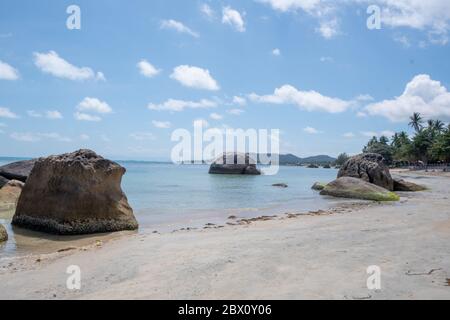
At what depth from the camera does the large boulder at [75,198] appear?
11.8 m

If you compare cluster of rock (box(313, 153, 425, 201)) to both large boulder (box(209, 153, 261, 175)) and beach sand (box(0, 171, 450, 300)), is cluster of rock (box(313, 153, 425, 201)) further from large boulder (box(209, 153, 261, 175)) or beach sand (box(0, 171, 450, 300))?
large boulder (box(209, 153, 261, 175))

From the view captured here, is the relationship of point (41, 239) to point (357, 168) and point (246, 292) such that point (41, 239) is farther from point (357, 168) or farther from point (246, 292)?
point (357, 168)

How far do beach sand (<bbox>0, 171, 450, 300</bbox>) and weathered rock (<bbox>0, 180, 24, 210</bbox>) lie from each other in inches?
443

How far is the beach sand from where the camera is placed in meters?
4.96

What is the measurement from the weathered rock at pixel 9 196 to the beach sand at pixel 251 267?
11253 millimetres

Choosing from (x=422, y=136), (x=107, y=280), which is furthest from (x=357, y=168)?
(x=422, y=136)

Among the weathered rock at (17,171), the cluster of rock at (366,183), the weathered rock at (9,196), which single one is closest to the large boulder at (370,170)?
the cluster of rock at (366,183)

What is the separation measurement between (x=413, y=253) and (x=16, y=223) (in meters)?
11.6

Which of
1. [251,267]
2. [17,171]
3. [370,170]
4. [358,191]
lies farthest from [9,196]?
[370,170]

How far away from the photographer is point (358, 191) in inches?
926

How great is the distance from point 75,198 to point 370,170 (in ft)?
78.2

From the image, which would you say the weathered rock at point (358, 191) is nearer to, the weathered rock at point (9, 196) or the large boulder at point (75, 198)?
the large boulder at point (75, 198)
